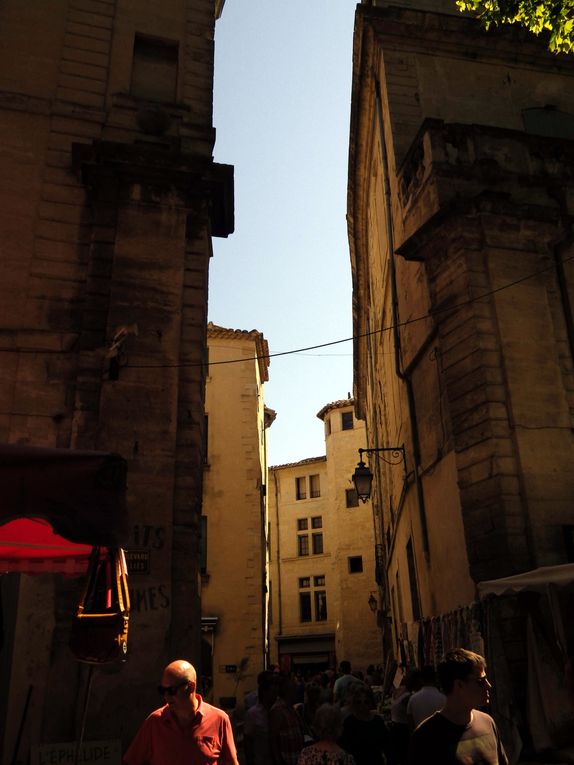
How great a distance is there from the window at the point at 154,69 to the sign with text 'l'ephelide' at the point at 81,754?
9771 mm

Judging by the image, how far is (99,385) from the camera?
902 cm

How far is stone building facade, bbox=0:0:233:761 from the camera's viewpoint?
24.9ft

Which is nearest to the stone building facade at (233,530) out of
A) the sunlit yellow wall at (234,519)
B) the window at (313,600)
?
the sunlit yellow wall at (234,519)

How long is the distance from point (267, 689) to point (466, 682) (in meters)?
3.49

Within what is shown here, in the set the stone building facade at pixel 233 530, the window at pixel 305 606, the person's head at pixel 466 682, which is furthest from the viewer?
the window at pixel 305 606

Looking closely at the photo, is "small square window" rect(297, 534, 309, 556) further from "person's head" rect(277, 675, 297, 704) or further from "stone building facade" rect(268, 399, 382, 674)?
"person's head" rect(277, 675, 297, 704)

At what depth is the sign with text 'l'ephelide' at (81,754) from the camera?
19.8 feet

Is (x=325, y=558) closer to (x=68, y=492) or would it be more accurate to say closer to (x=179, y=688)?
(x=179, y=688)

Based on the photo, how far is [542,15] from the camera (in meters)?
8.60

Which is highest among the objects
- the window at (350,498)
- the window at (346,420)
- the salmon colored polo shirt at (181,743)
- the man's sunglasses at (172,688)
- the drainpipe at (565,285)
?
the window at (346,420)

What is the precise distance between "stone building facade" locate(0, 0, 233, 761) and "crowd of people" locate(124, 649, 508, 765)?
227 cm

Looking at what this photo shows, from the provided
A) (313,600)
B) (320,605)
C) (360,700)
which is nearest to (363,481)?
(360,700)

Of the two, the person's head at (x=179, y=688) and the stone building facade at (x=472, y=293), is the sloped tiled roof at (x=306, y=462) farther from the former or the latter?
the person's head at (x=179, y=688)

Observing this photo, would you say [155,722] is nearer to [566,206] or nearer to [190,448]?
[190,448]
